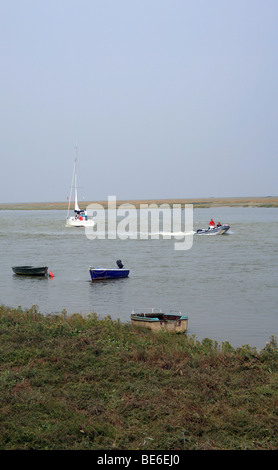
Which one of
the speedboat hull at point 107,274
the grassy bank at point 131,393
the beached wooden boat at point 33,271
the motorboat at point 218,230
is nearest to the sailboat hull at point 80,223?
the motorboat at point 218,230

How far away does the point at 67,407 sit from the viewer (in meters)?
9.86

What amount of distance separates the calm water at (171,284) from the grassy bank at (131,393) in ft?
15.0

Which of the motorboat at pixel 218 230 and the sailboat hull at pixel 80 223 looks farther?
the sailboat hull at pixel 80 223

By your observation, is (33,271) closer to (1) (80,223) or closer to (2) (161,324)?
(2) (161,324)

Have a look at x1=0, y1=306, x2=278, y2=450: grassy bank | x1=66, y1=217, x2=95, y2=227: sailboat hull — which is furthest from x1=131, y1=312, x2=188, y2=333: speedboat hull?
x1=66, y1=217, x2=95, y2=227: sailboat hull

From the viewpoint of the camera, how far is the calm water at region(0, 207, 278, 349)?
69.7 ft

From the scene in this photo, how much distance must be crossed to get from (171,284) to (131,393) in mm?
20770

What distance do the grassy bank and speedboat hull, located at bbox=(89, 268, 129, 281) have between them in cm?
1778

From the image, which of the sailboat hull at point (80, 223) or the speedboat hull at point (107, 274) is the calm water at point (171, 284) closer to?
the speedboat hull at point (107, 274)

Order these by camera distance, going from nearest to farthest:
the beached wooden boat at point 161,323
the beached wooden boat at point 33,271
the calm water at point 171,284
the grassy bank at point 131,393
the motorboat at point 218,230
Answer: the grassy bank at point 131,393
the beached wooden boat at point 161,323
the calm water at point 171,284
the beached wooden boat at point 33,271
the motorboat at point 218,230

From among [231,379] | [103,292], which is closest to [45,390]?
[231,379]

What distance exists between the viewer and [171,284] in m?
31.3

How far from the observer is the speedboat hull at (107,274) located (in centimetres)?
3322

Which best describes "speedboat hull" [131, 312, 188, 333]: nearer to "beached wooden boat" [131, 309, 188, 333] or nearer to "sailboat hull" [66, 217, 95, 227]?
"beached wooden boat" [131, 309, 188, 333]
